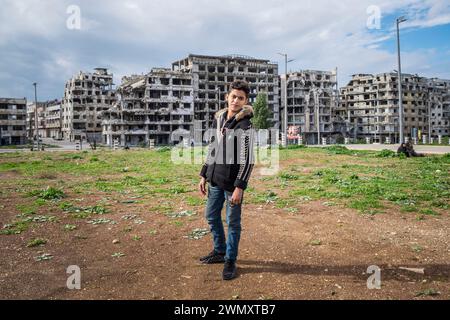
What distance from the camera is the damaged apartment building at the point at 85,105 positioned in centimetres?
10756

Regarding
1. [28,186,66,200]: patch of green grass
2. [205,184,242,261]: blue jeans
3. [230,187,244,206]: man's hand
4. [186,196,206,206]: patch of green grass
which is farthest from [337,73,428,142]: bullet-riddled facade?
[230,187,244,206]: man's hand

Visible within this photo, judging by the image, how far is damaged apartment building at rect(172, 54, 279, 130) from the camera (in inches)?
3676

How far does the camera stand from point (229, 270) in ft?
18.8

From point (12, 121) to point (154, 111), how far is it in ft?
129

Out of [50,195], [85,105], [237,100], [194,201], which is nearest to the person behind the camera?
[237,100]

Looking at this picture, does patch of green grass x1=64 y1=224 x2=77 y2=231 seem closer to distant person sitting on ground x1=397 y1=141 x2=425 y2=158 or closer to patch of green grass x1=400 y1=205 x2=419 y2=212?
patch of green grass x1=400 y1=205 x2=419 y2=212

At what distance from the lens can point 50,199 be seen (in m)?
12.6

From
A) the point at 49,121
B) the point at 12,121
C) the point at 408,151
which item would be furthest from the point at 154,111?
the point at 408,151

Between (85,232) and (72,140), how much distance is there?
109m

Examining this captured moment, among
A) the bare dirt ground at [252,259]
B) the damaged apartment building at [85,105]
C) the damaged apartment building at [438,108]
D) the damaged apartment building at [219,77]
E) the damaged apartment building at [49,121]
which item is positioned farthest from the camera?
the damaged apartment building at [49,121]

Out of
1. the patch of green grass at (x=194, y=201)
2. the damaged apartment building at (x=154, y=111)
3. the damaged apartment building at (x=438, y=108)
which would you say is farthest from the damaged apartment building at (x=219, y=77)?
the patch of green grass at (x=194, y=201)

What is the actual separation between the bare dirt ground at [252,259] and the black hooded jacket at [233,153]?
4.99ft

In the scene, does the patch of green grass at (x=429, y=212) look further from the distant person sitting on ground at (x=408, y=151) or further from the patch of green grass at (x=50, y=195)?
the distant person sitting on ground at (x=408, y=151)

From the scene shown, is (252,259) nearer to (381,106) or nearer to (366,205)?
(366,205)
